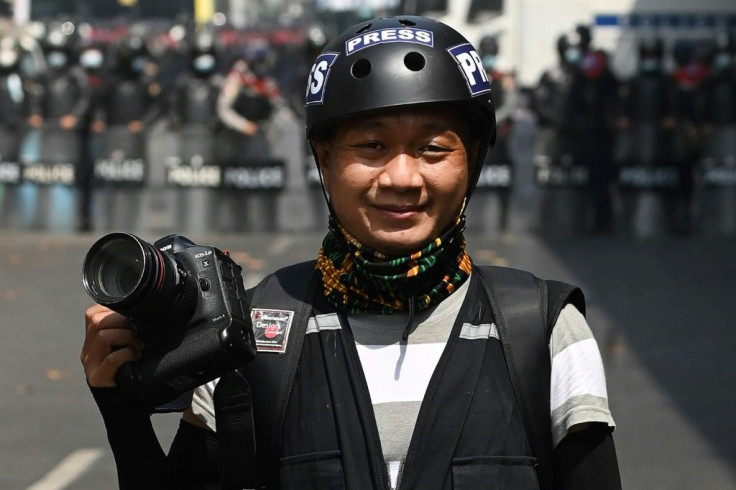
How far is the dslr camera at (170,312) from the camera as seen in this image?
7.94ft

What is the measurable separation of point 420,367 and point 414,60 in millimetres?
555

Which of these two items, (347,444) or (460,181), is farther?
(460,181)

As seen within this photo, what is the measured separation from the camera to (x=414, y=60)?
8.84 ft

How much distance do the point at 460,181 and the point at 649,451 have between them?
4817 mm

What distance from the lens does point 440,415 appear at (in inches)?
99.2

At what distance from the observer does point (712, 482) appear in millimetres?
6742

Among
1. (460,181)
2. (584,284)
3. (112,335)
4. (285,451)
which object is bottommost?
(584,284)

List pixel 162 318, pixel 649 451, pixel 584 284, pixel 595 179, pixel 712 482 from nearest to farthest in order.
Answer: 1. pixel 162 318
2. pixel 712 482
3. pixel 649 451
4. pixel 584 284
5. pixel 595 179

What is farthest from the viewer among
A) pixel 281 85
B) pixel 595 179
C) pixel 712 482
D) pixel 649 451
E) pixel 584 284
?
pixel 281 85

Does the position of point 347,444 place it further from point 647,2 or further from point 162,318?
point 647,2

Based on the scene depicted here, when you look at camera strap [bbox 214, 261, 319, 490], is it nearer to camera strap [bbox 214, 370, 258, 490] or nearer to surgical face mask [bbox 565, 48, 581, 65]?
camera strap [bbox 214, 370, 258, 490]

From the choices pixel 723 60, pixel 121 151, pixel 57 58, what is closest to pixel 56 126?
pixel 121 151

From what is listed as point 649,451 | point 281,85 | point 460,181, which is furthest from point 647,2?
point 460,181

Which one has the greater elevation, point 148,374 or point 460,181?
point 460,181
